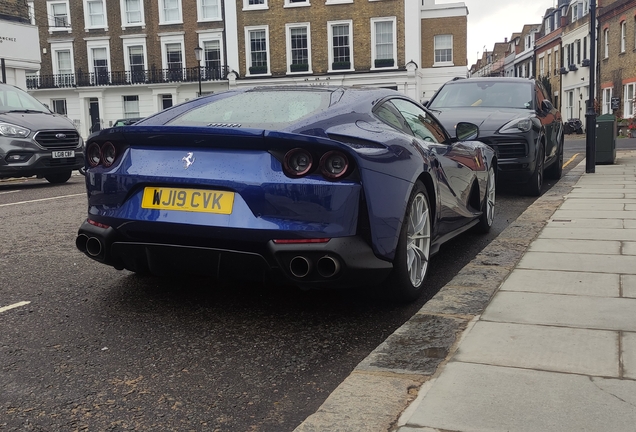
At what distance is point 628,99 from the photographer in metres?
36.2

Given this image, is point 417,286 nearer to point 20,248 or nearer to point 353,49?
point 20,248

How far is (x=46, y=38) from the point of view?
47438mm

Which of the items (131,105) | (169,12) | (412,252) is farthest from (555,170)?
(131,105)

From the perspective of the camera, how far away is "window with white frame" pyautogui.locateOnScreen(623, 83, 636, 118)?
36.0m

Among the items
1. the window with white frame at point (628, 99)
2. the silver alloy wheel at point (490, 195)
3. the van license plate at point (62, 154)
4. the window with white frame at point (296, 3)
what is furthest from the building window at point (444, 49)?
the silver alloy wheel at point (490, 195)

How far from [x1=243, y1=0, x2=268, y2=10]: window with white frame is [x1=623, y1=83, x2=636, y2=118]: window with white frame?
21492mm

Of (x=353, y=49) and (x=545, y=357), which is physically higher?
(x=353, y=49)

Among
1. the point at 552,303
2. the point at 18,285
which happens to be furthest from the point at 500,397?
the point at 18,285

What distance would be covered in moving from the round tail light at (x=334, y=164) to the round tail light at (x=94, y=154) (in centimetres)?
135

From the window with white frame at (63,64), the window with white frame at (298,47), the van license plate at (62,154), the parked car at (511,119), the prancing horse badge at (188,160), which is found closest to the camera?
the prancing horse badge at (188,160)

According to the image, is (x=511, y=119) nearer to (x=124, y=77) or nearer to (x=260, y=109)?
(x=260, y=109)

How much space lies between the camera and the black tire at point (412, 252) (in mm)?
3748

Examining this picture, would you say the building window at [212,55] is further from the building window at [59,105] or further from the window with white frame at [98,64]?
the building window at [59,105]

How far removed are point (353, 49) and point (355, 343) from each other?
38881mm
